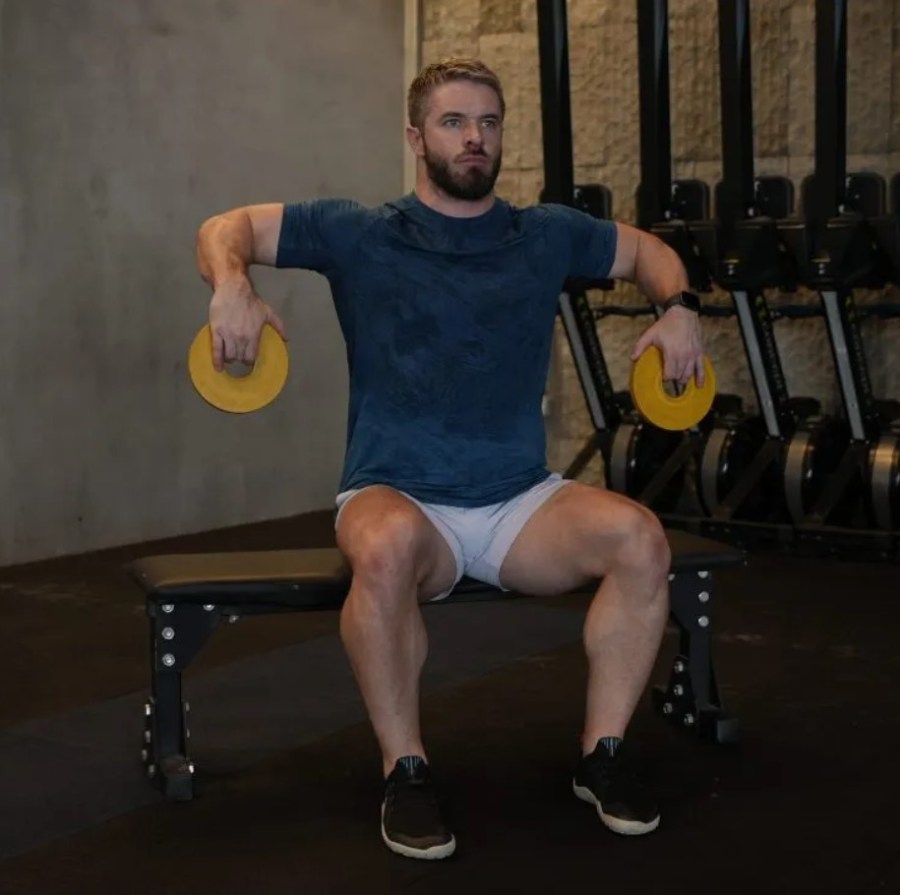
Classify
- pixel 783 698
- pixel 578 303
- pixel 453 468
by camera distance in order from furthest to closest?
pixel 578 303
pixel 783 698
pixel 453 468

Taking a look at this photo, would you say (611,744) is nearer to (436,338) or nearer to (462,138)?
(436,338)

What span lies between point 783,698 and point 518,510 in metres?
0.89

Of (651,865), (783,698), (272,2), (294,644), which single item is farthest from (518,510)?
(272,2)

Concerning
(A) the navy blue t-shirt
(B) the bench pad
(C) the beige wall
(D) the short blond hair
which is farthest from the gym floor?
(C) the beige wall

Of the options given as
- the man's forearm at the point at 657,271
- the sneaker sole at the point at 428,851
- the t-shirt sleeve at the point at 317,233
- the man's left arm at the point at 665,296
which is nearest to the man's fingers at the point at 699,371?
the man's left arm at the point at 665,296

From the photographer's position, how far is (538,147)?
5.59 meters

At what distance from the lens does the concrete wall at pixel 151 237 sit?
172 inches

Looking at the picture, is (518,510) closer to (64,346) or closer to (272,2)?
(64,346)

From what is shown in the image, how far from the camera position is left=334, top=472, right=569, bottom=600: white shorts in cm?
230

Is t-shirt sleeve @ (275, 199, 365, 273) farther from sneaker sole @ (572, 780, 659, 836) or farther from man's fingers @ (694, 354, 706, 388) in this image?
sneaker sole @ (572, 780, 659, 836)

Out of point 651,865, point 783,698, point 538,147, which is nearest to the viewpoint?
point 651,865

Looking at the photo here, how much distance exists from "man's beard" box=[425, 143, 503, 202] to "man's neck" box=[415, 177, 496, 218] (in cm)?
2

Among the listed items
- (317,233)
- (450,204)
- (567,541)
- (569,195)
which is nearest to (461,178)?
(450,204)

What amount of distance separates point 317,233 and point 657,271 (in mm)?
570
